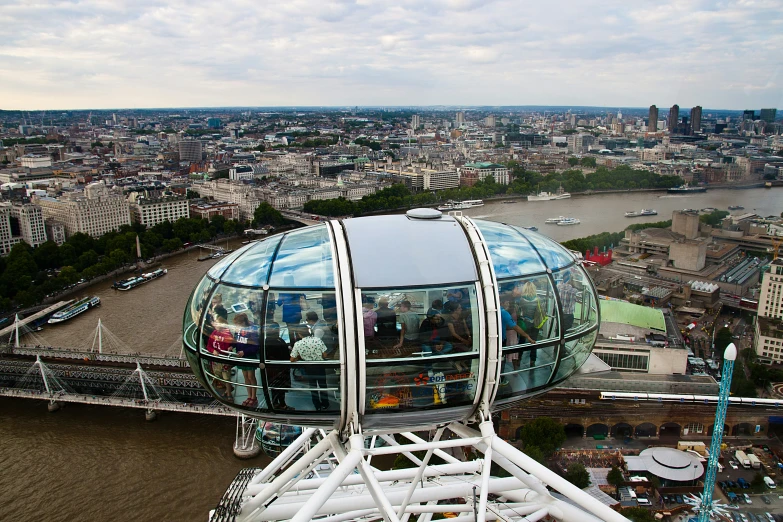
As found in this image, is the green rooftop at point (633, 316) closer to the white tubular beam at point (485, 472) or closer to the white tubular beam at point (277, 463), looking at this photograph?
Answer: the white tubular beam at point (277, 463)

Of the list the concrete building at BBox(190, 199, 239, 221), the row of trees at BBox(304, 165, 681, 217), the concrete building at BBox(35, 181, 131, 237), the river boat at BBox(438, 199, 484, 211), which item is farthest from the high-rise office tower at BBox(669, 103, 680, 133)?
the concrete building at BBox(35, 181, 131, 237)

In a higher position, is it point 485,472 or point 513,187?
point 485,472

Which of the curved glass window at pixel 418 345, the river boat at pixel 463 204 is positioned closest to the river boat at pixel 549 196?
the river boat at pixel 463 204

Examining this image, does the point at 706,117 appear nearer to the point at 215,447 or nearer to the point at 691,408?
the point at 691,408

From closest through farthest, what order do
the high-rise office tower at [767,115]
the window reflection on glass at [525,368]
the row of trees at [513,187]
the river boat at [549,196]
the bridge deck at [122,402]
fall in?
the window reflection on glass at [525,368] < the bridge deck at [122,402] < the high-rise office tower at [767,115] < the row of trees at [513,187] < the river boat at [549,196]

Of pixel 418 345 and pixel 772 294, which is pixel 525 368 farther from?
pixel 772 294

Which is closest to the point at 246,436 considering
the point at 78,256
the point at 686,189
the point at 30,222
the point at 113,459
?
the point at 113,459

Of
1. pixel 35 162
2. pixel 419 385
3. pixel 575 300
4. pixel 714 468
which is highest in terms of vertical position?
pixel 575 300
